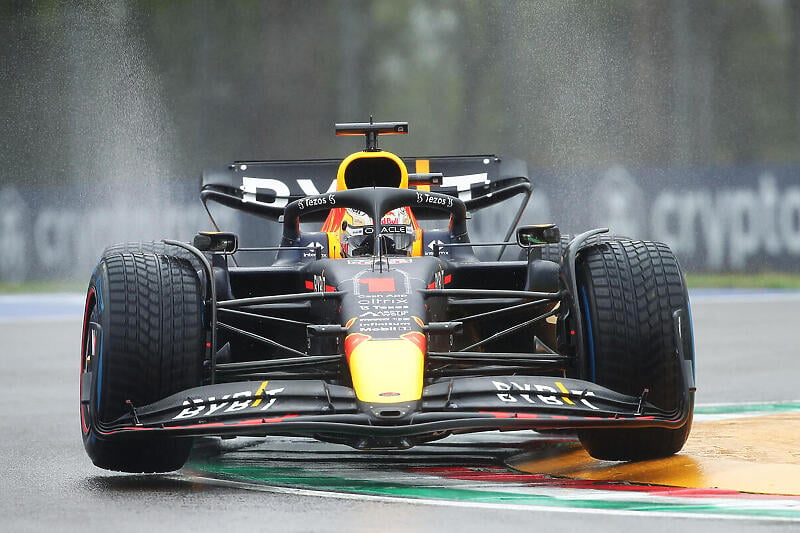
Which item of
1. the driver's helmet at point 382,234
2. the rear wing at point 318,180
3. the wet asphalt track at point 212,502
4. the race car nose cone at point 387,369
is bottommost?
the wet asphalt track at point 212,502

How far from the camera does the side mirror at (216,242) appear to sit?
7.09 meters

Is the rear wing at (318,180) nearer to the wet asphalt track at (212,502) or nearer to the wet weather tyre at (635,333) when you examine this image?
the wet asphalt track at (212,502)

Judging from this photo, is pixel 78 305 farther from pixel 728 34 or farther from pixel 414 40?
pixel 728 34

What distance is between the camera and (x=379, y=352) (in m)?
6.18

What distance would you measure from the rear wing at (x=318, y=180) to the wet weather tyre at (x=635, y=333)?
3.41 meters

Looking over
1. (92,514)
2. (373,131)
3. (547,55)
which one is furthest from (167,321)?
(547,55)

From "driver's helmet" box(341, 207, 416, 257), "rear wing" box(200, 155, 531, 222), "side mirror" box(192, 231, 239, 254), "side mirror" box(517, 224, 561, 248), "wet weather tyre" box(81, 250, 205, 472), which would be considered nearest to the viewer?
"wet weather tyre" box(81, 250, 205, 472)

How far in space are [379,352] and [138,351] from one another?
1.07m

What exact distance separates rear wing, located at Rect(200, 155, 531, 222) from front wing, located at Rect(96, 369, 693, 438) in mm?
4009

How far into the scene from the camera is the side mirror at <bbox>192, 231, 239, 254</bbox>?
709 centimetres

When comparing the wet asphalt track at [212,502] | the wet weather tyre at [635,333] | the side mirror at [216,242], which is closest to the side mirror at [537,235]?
the wet weather tyre at [635,333]

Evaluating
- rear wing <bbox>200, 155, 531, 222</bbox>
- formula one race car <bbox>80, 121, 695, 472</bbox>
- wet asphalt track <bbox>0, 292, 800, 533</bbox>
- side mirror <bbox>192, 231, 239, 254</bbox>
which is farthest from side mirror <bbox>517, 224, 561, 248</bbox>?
rear wing <bbox>200, 155, 531, 222</bbox>

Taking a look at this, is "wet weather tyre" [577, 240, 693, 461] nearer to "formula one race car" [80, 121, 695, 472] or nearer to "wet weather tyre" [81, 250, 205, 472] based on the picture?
"formula one race car" [80, 121, 695, 472]

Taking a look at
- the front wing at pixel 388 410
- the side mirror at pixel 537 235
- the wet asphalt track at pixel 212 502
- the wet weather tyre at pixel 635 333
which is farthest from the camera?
the side mirror at pixel 537 235
